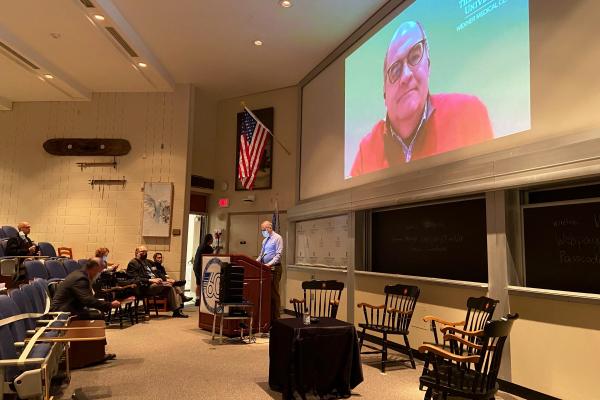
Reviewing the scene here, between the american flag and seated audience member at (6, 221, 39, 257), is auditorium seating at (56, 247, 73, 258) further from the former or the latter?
the american flag

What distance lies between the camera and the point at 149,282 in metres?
7.74

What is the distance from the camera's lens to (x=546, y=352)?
371cm

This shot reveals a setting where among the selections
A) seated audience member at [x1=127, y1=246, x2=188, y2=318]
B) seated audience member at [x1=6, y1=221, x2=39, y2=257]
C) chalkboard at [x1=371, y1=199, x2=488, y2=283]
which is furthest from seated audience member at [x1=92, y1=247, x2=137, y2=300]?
chalkboard at [x1=371, y1=199, x2=488, y2=283]

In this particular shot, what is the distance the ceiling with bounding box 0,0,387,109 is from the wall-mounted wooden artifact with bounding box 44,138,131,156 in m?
1.07

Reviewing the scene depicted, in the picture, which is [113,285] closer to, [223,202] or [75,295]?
[75,295]

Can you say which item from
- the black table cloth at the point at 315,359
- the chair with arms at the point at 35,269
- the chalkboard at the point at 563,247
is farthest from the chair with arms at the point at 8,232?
the chalkboard at the point at 563,247

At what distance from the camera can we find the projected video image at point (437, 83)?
418 cm

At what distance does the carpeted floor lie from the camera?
12.4 ft

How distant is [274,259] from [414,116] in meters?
2.88

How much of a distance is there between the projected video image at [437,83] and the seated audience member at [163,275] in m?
3.98

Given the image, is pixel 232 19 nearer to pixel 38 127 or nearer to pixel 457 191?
pixel 457 191

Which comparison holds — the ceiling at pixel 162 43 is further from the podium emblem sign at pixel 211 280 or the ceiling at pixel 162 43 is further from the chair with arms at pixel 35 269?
the podium emblem sign at pixel 211 280

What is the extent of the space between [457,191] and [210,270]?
3629 millimetres

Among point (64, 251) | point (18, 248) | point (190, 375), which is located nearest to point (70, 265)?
point (18, 248)
